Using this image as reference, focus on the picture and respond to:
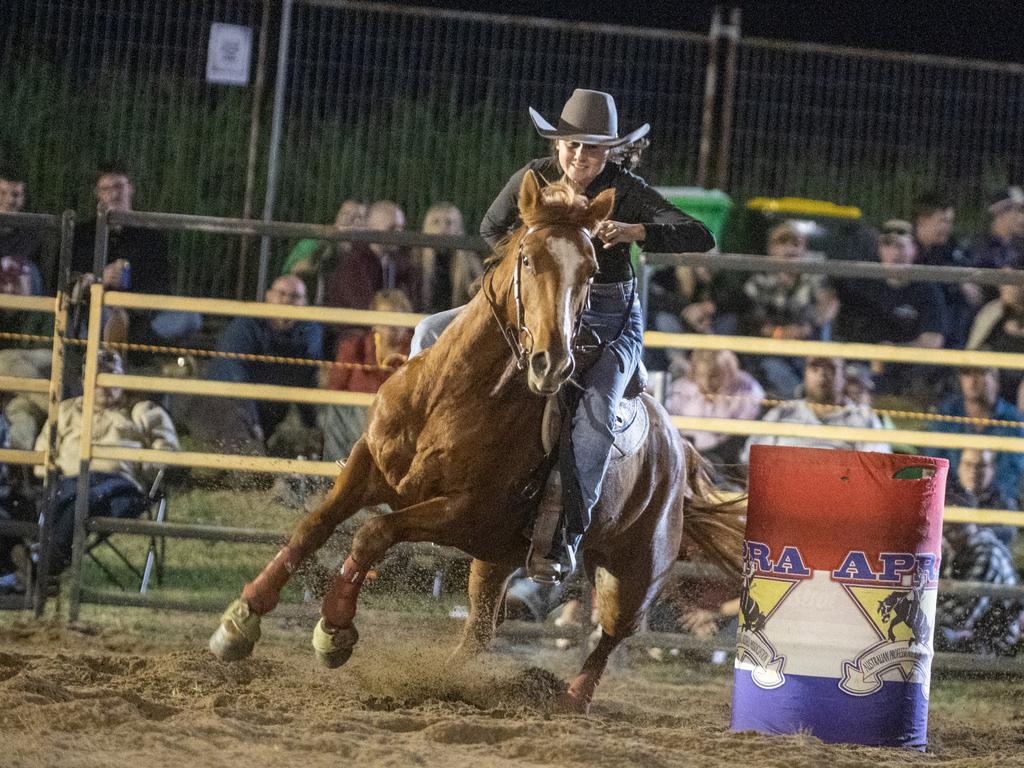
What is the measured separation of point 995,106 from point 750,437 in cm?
372

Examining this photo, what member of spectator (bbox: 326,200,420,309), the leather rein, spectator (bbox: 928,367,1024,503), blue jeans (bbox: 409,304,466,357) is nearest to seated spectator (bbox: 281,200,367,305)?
spectator (bbox: 326,200,420,309)

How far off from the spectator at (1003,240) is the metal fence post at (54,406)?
237 inches

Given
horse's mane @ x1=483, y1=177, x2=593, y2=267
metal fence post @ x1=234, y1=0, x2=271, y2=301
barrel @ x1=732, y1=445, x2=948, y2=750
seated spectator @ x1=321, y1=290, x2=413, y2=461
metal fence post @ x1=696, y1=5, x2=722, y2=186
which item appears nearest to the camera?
horse's mane @ x1=483, y1=177, x2=593, y2=267

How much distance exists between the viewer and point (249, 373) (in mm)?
8125

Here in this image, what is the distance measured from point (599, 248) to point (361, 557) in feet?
5.30

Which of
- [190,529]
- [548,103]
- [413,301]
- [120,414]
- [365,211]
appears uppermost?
[548,103]

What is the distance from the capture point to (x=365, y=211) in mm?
9688

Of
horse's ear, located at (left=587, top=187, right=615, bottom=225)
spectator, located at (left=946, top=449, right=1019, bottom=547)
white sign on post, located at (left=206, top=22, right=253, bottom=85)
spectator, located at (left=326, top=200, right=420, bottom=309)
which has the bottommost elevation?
spectator, located at (left=946, top=449, right=1019, bottom=547)

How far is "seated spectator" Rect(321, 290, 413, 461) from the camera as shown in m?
7.98

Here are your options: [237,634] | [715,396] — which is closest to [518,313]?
[237,634]

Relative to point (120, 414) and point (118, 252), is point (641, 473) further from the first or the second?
point (118, 252)

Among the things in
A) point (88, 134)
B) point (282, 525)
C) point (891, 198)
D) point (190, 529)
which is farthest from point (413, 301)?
point (891, 198)

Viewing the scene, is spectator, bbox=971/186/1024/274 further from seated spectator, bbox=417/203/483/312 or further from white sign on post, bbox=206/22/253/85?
white sign on post, bbox=206/22/253/85

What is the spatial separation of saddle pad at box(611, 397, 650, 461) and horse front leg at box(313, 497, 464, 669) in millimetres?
804
